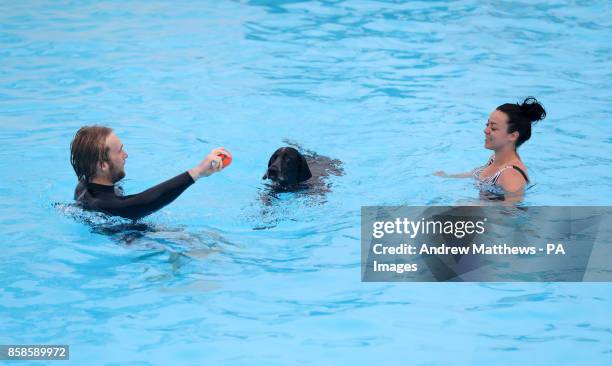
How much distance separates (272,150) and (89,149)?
2.59 metres

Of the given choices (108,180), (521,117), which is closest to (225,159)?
(108,180)

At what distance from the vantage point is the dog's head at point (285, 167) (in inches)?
225

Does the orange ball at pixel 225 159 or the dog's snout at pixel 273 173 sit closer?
the orange ball at pixel 225 159

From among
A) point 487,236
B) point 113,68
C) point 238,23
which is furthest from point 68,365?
point 238,23

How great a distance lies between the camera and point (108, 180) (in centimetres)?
490

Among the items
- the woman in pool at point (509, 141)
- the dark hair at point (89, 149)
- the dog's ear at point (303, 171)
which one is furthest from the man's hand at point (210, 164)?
the woman in pool at point (509, 141)

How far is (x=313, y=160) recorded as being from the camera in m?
6.54

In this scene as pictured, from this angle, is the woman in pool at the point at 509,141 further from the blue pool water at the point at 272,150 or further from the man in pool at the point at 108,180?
the man in pool at the point at 108,180

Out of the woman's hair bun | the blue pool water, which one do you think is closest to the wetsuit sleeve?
the blue pool water

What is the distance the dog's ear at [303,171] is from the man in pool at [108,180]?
128 cm

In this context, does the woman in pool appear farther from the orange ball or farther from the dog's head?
the orange ball

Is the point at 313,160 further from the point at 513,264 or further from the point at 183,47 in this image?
the point at 183,47

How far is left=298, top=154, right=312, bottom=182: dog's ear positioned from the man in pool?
1.28m

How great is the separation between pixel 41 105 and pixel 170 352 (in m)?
4.71
